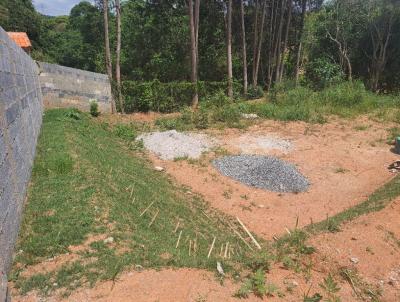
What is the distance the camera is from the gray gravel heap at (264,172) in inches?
315

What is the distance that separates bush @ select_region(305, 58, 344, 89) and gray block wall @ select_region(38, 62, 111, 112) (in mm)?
10867

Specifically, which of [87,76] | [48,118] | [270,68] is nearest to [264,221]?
[48,118]

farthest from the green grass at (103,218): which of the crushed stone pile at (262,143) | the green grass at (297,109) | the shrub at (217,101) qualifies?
the shrub at (217,101)

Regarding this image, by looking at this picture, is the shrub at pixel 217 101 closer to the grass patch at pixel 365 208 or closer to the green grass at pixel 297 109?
the green grass at pixel 297 109

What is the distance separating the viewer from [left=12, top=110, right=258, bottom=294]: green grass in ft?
13.0

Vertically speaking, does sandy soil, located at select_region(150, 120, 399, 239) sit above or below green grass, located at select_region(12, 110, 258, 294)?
below

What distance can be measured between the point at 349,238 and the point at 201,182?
11.9 feet

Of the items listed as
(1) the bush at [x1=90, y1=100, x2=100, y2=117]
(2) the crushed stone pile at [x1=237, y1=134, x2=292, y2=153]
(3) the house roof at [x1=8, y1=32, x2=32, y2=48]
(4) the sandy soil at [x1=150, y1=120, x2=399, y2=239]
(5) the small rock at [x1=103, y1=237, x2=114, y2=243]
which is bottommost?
(4) the sandy soil at [x1=150, y1=120, x2=399, y2=239]

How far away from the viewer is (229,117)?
1287 centimetres

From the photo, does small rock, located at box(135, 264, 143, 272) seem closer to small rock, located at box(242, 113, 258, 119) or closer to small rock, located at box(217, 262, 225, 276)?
small rock, located at box(217, 262, 225, 276)

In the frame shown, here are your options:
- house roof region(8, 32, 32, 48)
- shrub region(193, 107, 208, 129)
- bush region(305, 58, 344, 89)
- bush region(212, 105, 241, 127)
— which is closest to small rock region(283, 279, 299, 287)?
shrub region(193, 107, 208, 129)

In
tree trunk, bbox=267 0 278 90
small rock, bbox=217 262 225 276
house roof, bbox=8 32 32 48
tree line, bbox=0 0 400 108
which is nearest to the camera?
small rock, bbox=217 262 225 276

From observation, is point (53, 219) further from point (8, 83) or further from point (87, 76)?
point (87, 76)

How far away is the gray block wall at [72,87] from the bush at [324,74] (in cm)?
1087
